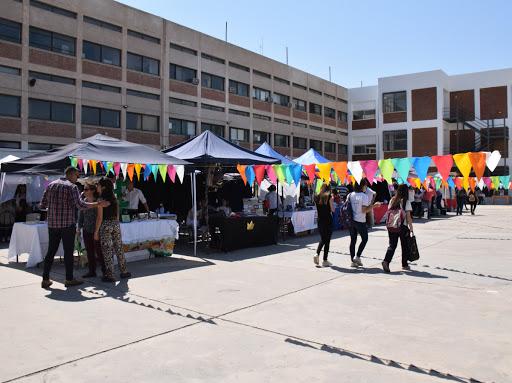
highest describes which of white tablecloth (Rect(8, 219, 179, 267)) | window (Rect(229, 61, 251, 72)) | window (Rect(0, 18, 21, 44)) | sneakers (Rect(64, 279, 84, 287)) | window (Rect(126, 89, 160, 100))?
window (Rect(229, 61, 251, 72))

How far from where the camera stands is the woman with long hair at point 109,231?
7.85 metres

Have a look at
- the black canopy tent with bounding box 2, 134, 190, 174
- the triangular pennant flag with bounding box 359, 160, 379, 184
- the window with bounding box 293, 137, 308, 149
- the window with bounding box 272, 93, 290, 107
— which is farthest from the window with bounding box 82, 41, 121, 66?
the triangular pennant flag with bounding box 359, 160, 379, 184

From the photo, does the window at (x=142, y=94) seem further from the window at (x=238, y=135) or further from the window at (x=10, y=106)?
the window at (x=238, y=135)

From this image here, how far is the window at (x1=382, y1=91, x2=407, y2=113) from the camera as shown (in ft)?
164

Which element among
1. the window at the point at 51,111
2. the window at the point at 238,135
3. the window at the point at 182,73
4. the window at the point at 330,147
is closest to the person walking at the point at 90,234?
the window at the point at 51,111

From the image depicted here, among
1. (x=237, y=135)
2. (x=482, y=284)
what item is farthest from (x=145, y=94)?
(x=482, y=284)

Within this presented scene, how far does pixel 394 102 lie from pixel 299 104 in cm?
1008

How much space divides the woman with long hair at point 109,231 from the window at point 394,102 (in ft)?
152

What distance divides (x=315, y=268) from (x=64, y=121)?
80.0ft

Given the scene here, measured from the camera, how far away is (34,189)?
54.1ft

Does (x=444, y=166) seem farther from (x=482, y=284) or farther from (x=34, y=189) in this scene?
(x=34, y=189)

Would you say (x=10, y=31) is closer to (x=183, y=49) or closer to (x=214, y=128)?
(x=183, y=49)

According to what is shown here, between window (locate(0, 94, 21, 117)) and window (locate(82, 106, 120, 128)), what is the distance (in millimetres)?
4043

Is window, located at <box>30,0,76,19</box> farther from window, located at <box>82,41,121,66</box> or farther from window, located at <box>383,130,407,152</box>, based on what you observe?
window, located at <box>383,130,407,152</box>
